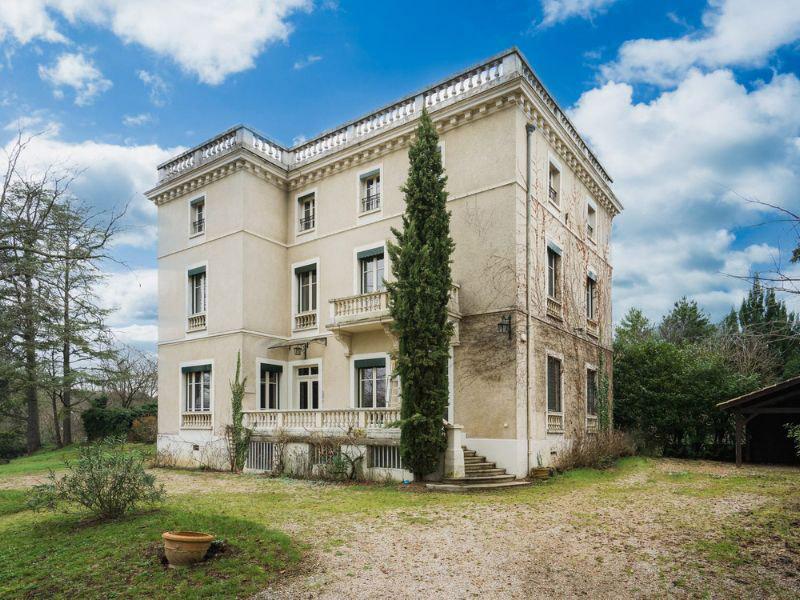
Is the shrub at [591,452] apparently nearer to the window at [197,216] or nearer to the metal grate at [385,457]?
the metal grate at [385,457]

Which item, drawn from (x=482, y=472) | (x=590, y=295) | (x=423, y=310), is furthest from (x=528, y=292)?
(x=590, y=295)

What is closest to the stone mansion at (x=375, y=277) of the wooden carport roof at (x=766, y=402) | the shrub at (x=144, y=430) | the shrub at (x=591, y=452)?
the shrub at (x=591, y=452)

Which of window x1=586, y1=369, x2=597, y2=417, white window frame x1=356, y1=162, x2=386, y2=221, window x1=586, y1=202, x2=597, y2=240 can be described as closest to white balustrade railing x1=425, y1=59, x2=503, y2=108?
white window frame x1=356, y1=162, x2=386, y2=221

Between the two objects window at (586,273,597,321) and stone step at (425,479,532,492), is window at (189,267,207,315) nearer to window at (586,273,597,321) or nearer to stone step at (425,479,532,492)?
stone step at (425,479,532,492)

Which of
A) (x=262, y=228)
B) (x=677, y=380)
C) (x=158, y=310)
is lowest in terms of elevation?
(x=677, y=380)

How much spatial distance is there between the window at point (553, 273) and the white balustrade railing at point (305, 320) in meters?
7.86

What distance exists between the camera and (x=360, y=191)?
18.7 m

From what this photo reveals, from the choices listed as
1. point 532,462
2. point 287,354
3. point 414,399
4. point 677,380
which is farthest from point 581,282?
point 287,354

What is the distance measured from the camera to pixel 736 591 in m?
5.93

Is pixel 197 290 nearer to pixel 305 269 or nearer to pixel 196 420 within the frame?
pixel 305 269

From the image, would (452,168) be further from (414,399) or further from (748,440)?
(748,440)

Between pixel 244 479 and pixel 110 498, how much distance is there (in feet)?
21.6

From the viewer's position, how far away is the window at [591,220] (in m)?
20.6

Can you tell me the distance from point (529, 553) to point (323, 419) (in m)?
9.16
